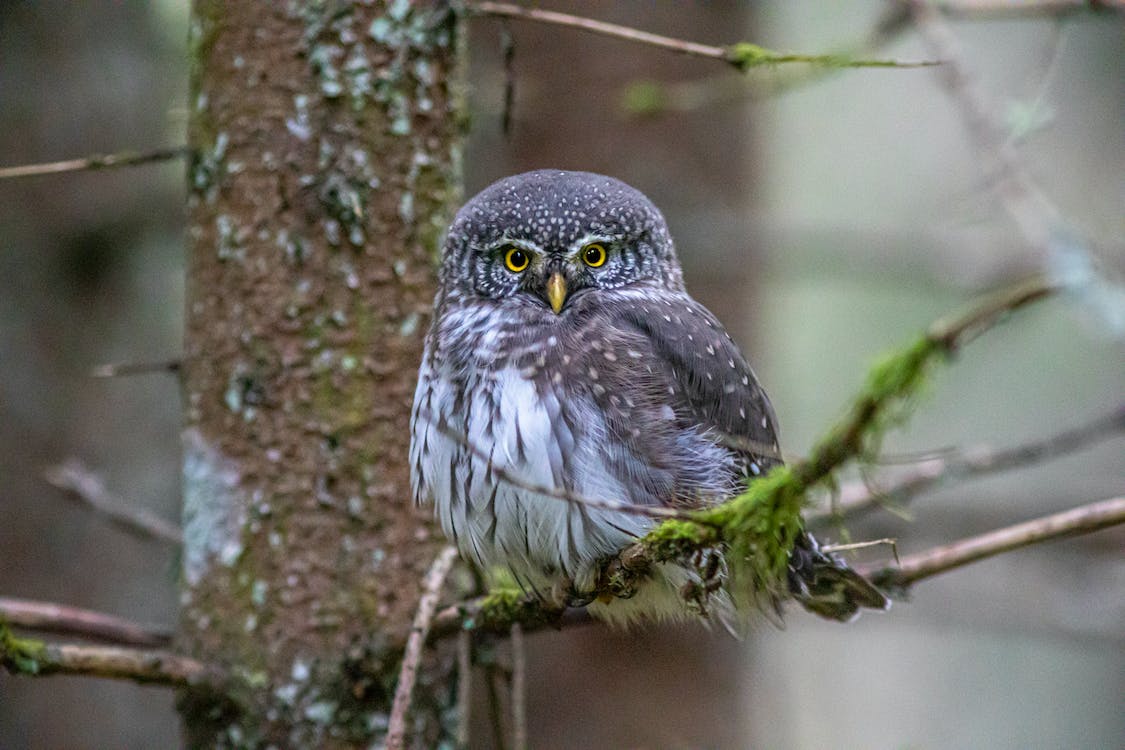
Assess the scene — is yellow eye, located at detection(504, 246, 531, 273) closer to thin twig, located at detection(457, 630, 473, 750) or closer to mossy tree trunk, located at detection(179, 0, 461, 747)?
mossy tree trunk, located at detection(179, 0, 461, 747)

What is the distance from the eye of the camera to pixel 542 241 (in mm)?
3240

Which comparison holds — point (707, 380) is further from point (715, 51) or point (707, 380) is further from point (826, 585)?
point (715, 51)

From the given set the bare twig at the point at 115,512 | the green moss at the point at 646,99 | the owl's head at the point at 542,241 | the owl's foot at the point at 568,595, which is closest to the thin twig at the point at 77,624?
the bare twig at the point at 115,512

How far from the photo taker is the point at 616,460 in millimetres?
2836

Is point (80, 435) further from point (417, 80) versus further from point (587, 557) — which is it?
point (587, 557)

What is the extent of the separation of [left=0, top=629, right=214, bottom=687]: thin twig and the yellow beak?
1.27m

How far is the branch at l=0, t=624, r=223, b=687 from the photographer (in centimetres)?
257

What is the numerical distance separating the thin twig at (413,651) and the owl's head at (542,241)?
776 millimetres

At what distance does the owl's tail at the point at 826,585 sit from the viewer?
2.95m

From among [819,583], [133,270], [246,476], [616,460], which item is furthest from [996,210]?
[133,270]

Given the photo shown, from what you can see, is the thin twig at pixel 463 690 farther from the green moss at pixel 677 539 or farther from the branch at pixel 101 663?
the green moss at pixel 677 539

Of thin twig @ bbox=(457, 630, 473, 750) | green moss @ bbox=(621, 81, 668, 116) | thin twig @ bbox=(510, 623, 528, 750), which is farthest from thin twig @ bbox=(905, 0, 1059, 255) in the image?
thin twig @ bbox=(457, 630, 473, 750)

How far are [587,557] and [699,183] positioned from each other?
3273 mm

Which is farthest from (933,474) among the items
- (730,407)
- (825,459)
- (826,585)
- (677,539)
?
(825,459)
